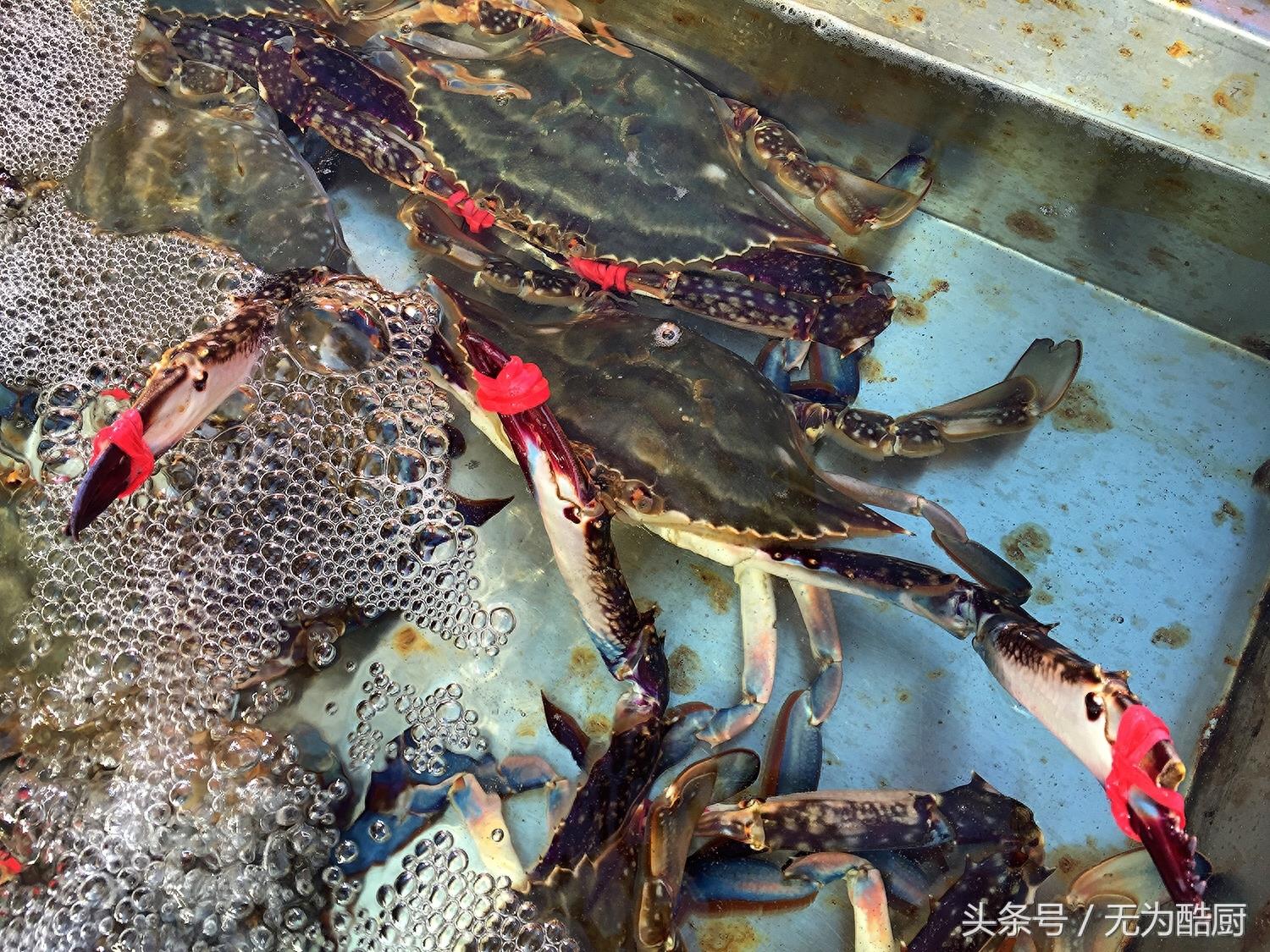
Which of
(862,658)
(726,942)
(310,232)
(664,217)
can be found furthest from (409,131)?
(726,942)

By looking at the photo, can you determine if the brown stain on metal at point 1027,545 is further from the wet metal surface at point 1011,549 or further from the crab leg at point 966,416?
the crab leg at point 966,416

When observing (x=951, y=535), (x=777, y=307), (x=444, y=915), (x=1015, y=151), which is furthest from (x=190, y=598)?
(x=1015, y=151)

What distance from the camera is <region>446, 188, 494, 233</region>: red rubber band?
8.18ft

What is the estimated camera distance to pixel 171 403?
5.33 ft

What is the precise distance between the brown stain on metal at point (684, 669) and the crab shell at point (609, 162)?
40.5 inches

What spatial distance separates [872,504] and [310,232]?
63.6 inches

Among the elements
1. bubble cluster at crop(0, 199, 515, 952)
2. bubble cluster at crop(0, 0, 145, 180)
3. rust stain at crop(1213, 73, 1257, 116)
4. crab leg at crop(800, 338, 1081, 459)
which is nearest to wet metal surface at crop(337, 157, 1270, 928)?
crab leg at crop(800, 338, 1081, 459)

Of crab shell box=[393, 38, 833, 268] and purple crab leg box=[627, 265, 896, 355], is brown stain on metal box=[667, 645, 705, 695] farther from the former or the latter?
crab shell box=[393, 38, 833, 268]

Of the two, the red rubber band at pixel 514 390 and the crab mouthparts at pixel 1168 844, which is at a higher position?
the red rubber band at pixel 514 390

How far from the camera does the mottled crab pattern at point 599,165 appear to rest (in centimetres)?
241

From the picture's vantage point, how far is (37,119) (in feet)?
8.24

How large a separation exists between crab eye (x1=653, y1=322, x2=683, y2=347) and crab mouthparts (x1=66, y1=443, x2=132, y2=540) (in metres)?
1.17

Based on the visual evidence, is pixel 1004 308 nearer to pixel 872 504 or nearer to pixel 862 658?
pixel 872 504

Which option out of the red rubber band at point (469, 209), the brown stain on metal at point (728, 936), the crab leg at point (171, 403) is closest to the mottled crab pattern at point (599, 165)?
the red rubber band at point (469, 209)
